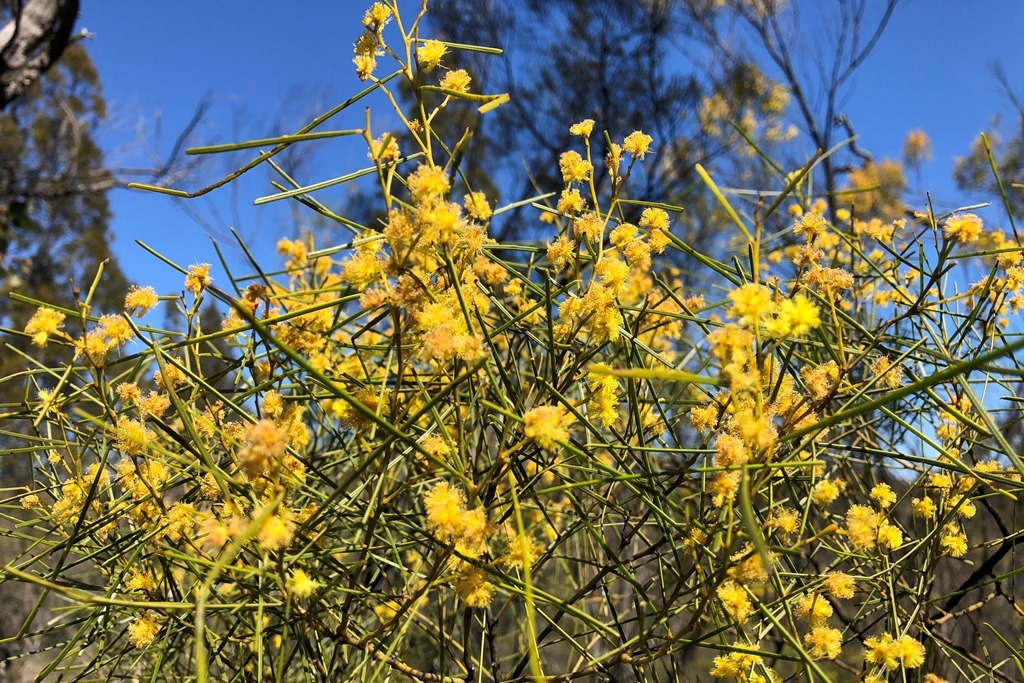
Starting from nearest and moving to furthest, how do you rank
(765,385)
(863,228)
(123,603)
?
(123,603) → (765,385) → (863,228)

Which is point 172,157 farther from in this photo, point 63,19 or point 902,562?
point 902,562

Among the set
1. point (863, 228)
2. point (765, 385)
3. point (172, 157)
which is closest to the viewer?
point (765, 385)

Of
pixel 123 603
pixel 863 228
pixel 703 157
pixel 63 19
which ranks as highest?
pixel 703 157

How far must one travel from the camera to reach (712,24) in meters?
2.64

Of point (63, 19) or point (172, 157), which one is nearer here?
point (63, 19)

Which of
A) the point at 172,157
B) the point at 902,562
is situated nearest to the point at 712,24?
the point at 172,157

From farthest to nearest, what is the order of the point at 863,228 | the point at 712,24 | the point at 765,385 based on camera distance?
the point at 712,24 < the point at 863,228 < the point at 765,385

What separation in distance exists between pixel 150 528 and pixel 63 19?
167 centimetres

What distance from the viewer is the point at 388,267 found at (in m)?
0.27

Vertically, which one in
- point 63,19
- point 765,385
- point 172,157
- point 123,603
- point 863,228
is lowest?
point 123,603

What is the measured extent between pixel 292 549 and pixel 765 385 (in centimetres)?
28

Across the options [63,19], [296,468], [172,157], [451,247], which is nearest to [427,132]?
[451,247]

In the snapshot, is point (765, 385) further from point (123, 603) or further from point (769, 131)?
point (769, 131)

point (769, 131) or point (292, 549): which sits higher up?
point (769, 131)
